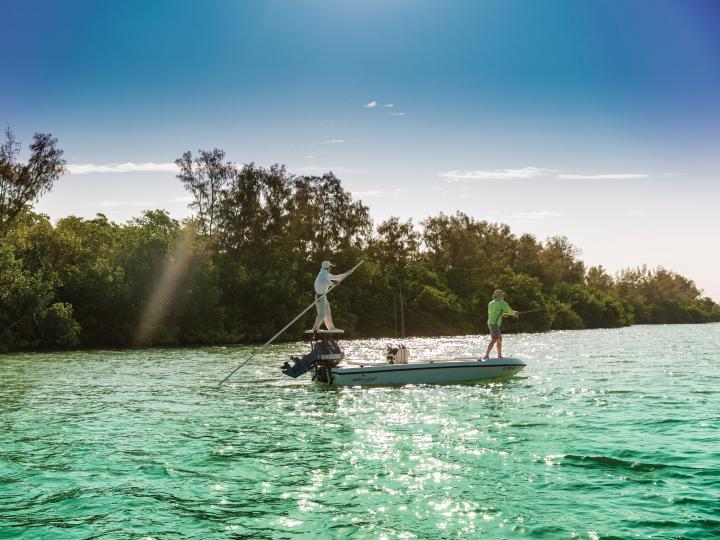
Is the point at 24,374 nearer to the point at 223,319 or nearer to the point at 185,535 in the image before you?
the point at 185,535

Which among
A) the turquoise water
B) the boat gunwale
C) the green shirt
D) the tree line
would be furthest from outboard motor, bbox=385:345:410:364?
the tree line

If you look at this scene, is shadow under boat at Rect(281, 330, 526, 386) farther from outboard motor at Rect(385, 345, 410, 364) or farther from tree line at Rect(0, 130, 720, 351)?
tree line at Rect(0, 130, 720, 351)

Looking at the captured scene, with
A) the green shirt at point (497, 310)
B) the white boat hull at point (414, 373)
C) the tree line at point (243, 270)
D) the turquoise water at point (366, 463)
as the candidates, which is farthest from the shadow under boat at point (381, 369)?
the tree line at point (243, 270)

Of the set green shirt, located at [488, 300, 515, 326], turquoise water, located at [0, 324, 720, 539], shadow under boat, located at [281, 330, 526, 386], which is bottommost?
turquoise water, located at [0, 324, 720, 539]

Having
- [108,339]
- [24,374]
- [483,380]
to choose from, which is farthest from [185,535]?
[108,339]

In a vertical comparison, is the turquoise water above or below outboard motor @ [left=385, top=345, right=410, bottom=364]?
below

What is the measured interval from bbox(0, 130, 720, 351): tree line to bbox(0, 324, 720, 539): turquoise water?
24.8 m

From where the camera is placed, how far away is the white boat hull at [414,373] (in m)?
22.7

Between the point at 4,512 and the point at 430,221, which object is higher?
the point at 430,221

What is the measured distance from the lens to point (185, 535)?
8.02 meters

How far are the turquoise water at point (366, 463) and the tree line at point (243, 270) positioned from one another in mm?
24839

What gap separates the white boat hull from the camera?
893 inches

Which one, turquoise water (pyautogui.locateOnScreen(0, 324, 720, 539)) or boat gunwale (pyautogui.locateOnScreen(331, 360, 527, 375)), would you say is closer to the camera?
turquoise water (pyautogui.locateOnScreen(0, 324, 720, 539))

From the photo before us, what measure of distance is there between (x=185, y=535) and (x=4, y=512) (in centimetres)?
289
